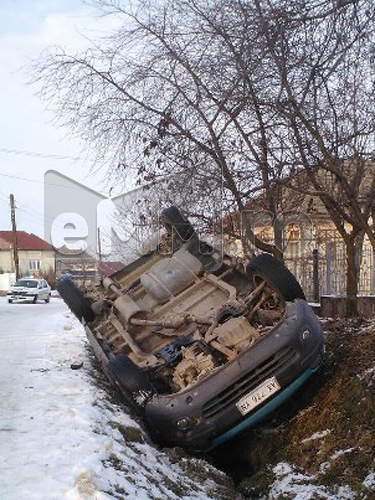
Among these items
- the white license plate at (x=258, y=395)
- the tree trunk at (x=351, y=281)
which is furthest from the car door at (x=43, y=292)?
the white license plate at (x=258, y=395)

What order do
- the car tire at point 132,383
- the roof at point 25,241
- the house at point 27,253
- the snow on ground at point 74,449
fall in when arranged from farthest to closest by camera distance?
1. the roof at point 25,241
2. the house at point 27,253
3. the car tire at point 132,383
4. the snow on ground at point 74,449

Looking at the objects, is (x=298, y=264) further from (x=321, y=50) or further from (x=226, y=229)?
(x=321, y=50)

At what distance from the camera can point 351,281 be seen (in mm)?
9477

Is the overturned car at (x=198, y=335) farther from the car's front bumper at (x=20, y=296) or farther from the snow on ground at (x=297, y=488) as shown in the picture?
the car's front bumper at (x=20, y=296)

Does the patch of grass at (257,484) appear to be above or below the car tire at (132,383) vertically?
below

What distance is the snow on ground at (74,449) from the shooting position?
13.0ft

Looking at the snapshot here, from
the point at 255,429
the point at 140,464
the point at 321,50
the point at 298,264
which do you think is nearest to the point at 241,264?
the point at 255,429

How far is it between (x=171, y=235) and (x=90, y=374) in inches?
96.3

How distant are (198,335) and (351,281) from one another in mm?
3939

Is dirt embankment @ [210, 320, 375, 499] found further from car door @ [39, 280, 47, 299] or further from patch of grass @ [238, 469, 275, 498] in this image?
car door @ [39, 280, 47, 299]

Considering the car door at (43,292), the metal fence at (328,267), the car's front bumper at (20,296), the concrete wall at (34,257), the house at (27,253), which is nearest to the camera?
the metal fence at (328,267)

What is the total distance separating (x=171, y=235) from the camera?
8.91 m

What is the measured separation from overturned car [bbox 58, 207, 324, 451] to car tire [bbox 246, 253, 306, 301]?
0.04 ft

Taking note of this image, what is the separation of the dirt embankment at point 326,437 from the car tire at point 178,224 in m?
2.83
